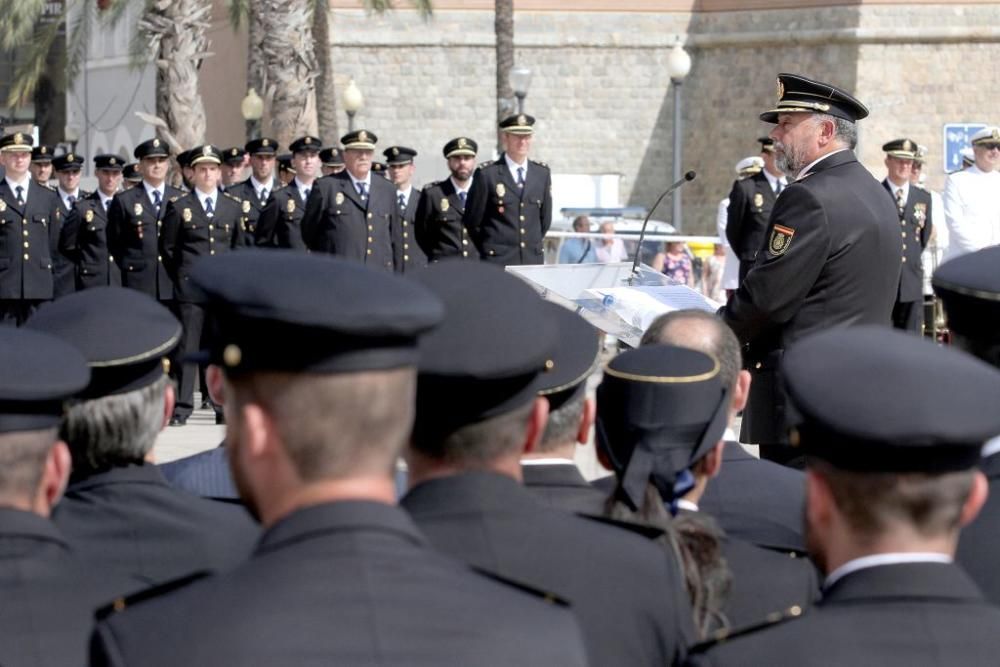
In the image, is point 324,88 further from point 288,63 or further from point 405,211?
point 405,211

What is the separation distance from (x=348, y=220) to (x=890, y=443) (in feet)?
42.4

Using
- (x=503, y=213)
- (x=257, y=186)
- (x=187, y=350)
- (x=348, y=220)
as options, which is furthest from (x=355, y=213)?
(x=187, y=350)

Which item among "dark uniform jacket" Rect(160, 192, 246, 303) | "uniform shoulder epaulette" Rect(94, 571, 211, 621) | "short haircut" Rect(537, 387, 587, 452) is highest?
"uniform shoulder epaulette" Rect(94, 571, 211, 621)

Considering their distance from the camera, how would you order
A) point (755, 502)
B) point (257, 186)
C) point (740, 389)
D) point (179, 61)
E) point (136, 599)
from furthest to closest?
point (179, 61) < point (257, 186) < point (740, 389) < point (755, 502) < point (136, 599)

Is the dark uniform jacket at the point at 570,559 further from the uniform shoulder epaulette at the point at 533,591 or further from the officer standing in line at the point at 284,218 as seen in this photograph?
the officer standing in line at the point at 284,218

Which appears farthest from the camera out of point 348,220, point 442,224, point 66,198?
point 66,198

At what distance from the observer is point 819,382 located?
7.94 feet

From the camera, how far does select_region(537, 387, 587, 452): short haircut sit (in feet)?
10.9

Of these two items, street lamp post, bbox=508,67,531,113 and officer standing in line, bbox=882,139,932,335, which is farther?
street lamp post, bbox=508,67,531,113

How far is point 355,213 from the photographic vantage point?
15156 millimetres

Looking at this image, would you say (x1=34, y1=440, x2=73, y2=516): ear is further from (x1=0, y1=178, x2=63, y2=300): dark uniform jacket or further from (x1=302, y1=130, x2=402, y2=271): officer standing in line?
(x1=0, y1=178, x2=63, y2=300): dark uniform jacket

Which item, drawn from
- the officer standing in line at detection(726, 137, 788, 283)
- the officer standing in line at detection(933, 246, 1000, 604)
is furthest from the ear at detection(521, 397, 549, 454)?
the officer standing in line at detection(726, 137, 788, 283)

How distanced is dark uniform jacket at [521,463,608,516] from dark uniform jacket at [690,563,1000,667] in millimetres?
909

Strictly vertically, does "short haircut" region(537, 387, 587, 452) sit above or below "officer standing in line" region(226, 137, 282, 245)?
above
